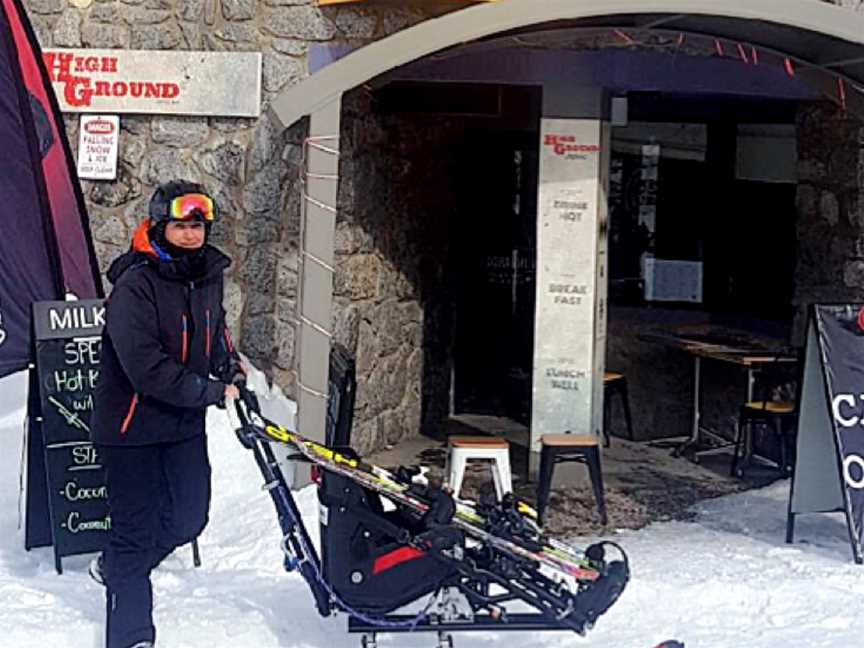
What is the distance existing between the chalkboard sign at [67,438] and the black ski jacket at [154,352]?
1.08 m

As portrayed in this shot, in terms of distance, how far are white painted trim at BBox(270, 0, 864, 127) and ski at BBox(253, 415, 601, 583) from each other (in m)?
2.24

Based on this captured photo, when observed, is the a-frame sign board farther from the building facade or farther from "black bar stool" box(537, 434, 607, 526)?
the building facade

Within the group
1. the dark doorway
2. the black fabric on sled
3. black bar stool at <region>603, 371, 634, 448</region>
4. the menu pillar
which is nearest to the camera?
the black fabric on sled

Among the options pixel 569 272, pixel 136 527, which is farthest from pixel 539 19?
pixel 136 527

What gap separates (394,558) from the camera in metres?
4.68

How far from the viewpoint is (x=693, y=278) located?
32.4 ft

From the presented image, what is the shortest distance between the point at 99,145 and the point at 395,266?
6.51 ft

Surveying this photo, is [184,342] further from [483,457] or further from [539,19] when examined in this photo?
[483,457]

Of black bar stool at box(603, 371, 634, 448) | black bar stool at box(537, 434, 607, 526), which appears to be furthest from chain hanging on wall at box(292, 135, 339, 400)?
black bar stool at box(603, 371, 634, 448)

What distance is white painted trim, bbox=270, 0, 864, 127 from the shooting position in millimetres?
6090

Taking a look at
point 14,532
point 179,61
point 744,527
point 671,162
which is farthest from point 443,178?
point 14,532

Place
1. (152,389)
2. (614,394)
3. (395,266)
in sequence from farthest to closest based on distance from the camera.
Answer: (614,394), (395,266), (152,389)

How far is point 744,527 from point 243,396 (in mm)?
3197

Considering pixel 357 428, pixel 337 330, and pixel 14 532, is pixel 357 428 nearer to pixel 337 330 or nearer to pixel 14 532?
pixel 337 330
